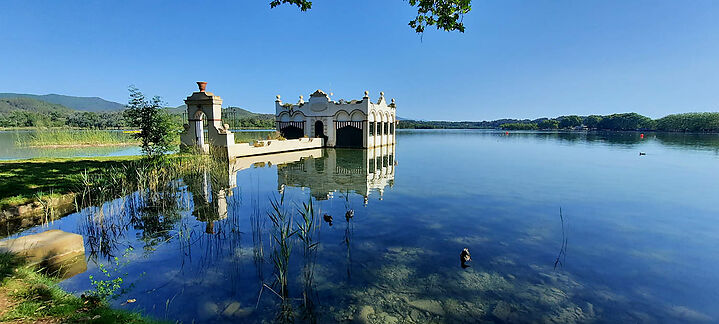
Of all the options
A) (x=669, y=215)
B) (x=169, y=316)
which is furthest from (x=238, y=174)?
(x=669, y=215)

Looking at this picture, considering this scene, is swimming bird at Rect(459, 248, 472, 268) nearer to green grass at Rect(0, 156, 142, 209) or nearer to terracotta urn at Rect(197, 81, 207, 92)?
green grass at Rect(0, 156, 142, 209)

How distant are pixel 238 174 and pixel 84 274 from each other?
32.5 feet

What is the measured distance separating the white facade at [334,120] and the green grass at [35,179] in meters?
20.1

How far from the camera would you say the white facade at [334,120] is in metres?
30.8

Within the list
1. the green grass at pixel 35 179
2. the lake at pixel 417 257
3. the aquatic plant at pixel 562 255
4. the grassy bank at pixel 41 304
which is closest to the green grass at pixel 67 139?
the green grass at pixel 35 179

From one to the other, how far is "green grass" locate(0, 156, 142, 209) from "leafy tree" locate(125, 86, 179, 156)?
2270 millimetres

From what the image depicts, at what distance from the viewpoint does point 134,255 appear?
5746 millimetres

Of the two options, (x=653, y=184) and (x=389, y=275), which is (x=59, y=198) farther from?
(x=653, y=184)

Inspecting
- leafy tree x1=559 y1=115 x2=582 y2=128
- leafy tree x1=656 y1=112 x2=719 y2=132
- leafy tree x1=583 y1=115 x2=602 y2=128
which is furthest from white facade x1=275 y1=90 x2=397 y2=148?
leafy tree x1=559 y1=115 x2=582 y2=128

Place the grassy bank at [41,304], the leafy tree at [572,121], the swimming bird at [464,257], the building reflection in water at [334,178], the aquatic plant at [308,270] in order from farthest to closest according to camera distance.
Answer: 1. the leafy tree at [572,121]
2. the building reflection in water at [334,178]
3. the swimming bird at [464,257]
4. the aquatic plant at [308,270]
5. the grassy bank at [41,304]

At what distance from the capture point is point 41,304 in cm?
353

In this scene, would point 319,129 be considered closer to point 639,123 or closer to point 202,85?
point 202,85

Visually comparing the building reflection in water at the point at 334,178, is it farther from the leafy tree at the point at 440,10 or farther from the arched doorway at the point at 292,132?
the arched doorway at the point at 292,132

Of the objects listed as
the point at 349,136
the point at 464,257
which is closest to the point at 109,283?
the point at 464,257
